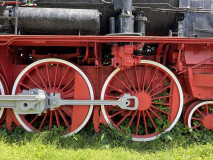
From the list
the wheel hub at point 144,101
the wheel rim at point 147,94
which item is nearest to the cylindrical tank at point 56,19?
the wheel rim at point 147,94

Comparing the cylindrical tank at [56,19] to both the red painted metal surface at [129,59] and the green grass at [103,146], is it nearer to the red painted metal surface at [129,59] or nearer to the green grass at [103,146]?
the red painted metal surface at [129,59]

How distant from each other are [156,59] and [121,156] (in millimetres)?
1788

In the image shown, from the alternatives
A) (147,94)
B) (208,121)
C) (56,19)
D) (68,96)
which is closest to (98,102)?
(68,96)

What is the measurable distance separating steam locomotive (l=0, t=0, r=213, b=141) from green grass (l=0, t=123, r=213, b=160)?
153mm

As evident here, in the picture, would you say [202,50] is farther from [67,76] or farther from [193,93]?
[67,76]

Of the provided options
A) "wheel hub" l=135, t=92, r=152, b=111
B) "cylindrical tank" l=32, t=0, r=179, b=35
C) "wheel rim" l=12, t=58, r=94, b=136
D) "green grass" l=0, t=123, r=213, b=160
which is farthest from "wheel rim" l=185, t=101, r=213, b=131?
"wheel rim" l=12, t=58, r=94, b=136

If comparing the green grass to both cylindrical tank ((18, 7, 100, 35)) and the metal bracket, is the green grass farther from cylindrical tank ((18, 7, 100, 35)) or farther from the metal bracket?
cylindrical tank ((18, 7, 100, 35))

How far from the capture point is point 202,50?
277 cm

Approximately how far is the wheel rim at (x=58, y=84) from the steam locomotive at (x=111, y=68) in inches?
0.7

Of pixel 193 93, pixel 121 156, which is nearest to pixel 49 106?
pixel 121 156

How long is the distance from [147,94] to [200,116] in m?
1.10

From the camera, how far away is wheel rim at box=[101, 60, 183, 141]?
287 centimetres

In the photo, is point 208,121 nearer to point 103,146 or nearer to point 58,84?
point 103,146

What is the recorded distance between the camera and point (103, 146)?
2619mm
